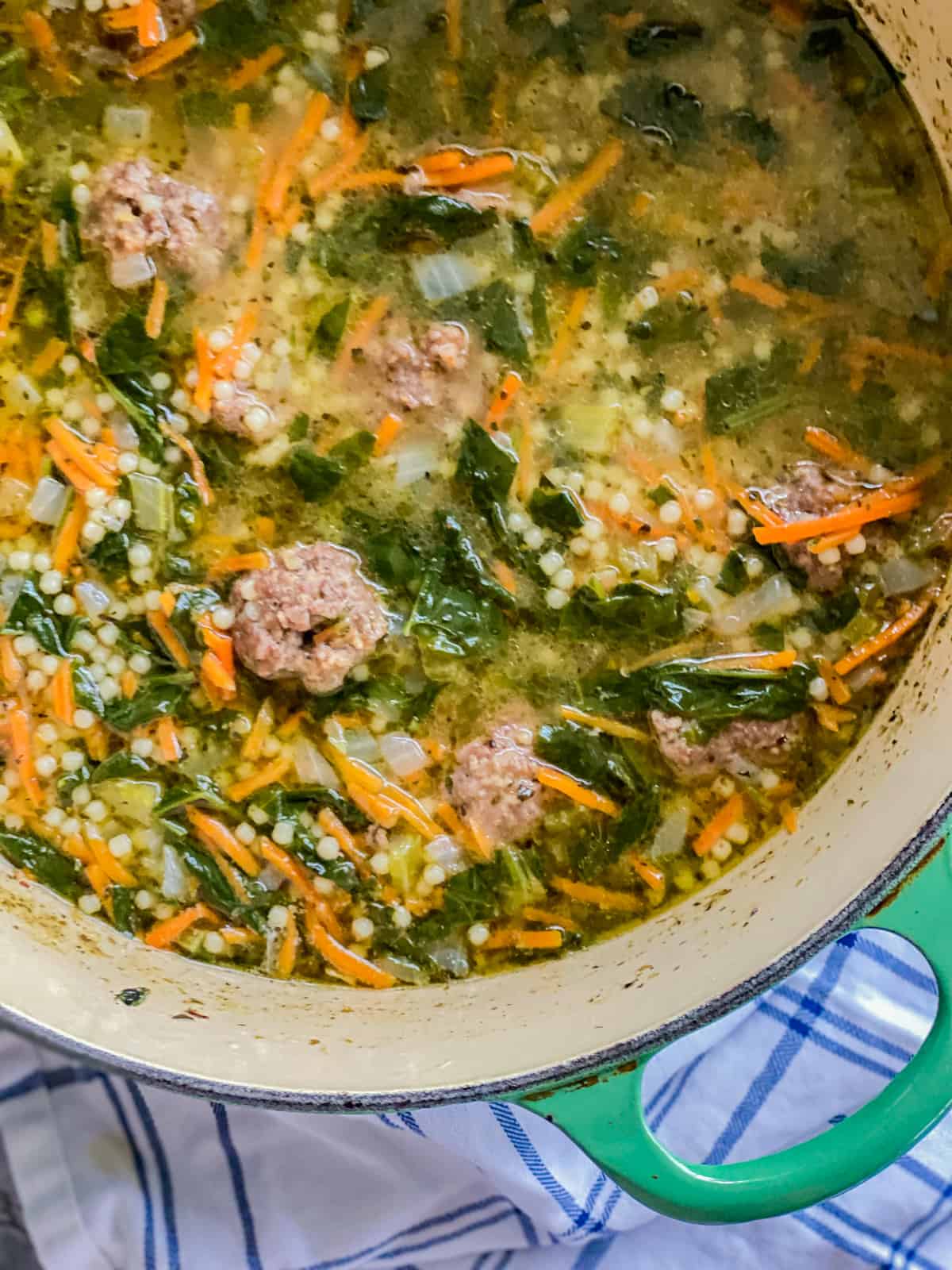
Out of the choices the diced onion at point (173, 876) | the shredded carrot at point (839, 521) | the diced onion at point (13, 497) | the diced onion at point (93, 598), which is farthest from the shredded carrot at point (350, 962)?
the shredded carrot at point (839, 521)

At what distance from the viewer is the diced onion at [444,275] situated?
234 cm

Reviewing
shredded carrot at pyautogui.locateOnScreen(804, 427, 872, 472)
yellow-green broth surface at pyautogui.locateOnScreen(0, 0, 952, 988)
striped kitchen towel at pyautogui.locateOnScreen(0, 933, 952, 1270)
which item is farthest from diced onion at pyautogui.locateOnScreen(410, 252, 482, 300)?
striped kitchen towel at pyautogui.locateOnScreen(0, 933, 952, 1270)

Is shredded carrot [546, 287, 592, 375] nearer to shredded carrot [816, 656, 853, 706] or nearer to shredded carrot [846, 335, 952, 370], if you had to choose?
shredded carrot [846, 335, 952, 370]

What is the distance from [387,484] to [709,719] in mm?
723

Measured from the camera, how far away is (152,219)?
7.54 ft

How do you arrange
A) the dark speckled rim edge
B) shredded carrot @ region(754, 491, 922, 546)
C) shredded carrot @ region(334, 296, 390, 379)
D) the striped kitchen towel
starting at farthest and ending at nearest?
the striped kitchen towel < shredded carrot @ region(334, 296, 390, 379) < shredded carrot @ region(754, 491, 922, 546) < the dark speckled rim edge

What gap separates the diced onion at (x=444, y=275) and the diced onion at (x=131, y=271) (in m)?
0.48

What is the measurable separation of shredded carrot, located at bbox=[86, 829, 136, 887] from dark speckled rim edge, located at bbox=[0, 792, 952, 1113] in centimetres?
39

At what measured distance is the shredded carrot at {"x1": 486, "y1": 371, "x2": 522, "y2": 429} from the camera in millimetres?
2321

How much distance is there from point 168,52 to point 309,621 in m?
1.08

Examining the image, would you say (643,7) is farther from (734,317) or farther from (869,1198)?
(869,1198)

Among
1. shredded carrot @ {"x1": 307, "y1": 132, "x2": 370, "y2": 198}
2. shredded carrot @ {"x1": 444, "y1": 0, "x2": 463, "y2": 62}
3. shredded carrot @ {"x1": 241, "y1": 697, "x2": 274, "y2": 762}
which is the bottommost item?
shredded carrot @ {"x1": 241, "y1": 697, "x2": 274, "y2": 762}

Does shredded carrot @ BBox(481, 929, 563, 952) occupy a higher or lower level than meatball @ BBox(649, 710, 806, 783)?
lower

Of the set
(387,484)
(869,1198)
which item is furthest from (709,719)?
(869,1198)
